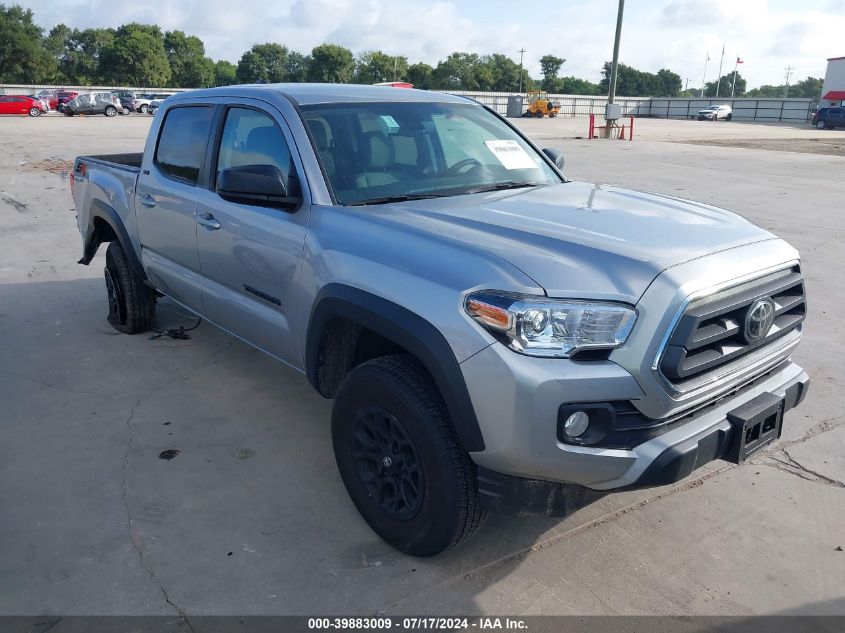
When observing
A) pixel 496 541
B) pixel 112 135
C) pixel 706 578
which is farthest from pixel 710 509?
pixel 112 135

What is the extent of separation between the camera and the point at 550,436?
7.55ft

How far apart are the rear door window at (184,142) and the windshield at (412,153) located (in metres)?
0.99

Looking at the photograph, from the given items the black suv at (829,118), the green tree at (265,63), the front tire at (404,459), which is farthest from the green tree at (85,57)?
the front tire at (404,459)

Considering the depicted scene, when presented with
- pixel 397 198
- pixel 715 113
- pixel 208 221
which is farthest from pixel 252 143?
pixel 715 113

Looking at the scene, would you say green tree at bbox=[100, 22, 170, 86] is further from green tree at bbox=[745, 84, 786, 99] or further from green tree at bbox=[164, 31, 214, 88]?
green tree at bbox=[745, 84, 786, 99]

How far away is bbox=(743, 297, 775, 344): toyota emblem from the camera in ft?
8.61

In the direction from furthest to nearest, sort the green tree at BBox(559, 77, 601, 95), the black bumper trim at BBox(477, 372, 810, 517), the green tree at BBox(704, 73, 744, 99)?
the green tree at BBox(704, 73, 744, 99) < the green tree at BBox(559, 77, 601, 95) < the black bumper trim at BBox(477, 372, 810, 517)

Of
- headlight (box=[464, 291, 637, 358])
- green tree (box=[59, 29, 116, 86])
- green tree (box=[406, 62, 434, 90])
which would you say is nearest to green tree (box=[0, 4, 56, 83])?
green tree (box=[59, 29, 116, 86])

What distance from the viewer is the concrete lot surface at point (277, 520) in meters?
2.68

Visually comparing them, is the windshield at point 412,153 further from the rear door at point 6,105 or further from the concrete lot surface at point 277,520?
the rear door at point 6,105

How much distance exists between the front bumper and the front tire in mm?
167

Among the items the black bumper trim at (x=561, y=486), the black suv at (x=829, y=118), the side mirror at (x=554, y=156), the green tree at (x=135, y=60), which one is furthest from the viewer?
the green tree at (x=135, y=60)

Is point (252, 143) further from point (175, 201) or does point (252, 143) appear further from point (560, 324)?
point (560, 324)

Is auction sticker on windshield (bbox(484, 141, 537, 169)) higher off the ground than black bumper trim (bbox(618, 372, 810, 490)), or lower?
higher
